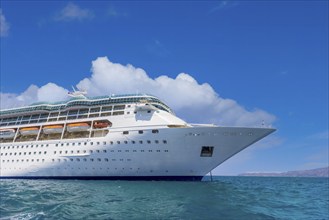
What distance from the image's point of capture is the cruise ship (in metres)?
33.0

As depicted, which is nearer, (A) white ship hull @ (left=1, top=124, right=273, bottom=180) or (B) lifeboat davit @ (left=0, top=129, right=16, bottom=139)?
(A) white ship hull @ (left=1, top=124, right=273, bottom=180)

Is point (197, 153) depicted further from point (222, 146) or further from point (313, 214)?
point (313, 214)

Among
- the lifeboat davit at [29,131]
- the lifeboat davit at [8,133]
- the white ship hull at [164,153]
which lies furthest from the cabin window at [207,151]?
the lifeboat davit at [8,133]

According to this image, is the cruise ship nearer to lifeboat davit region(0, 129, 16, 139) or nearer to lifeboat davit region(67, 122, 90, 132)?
lifeboat davit region(67, 122, 90, 132)

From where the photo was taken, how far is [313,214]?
47.5 ft

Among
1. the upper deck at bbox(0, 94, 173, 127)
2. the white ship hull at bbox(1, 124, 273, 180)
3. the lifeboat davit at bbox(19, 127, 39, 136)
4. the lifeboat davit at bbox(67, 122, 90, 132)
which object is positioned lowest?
the white ship hull at bbox(1, 124, 273, 180)

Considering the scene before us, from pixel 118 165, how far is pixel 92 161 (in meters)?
3.46

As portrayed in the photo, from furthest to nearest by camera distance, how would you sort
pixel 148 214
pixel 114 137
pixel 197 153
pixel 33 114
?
pixel 33 114 → pixel 114 137 → pixel 197 153 → pixel 148 214

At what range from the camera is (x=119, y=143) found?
113ft

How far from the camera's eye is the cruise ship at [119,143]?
3297cm

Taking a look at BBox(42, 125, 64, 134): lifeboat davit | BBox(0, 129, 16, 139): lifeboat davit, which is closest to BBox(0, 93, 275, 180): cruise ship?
BBox(42, 125, 64, 134): lifeboat davit

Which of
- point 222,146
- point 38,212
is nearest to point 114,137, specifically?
point 222,146

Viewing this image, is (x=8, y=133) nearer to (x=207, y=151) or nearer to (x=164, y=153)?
(x=164, y=153)

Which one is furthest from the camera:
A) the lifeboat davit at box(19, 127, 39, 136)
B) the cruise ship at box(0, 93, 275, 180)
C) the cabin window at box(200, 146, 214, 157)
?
the lifeboat davit at box(19, 127, 39, 136)
